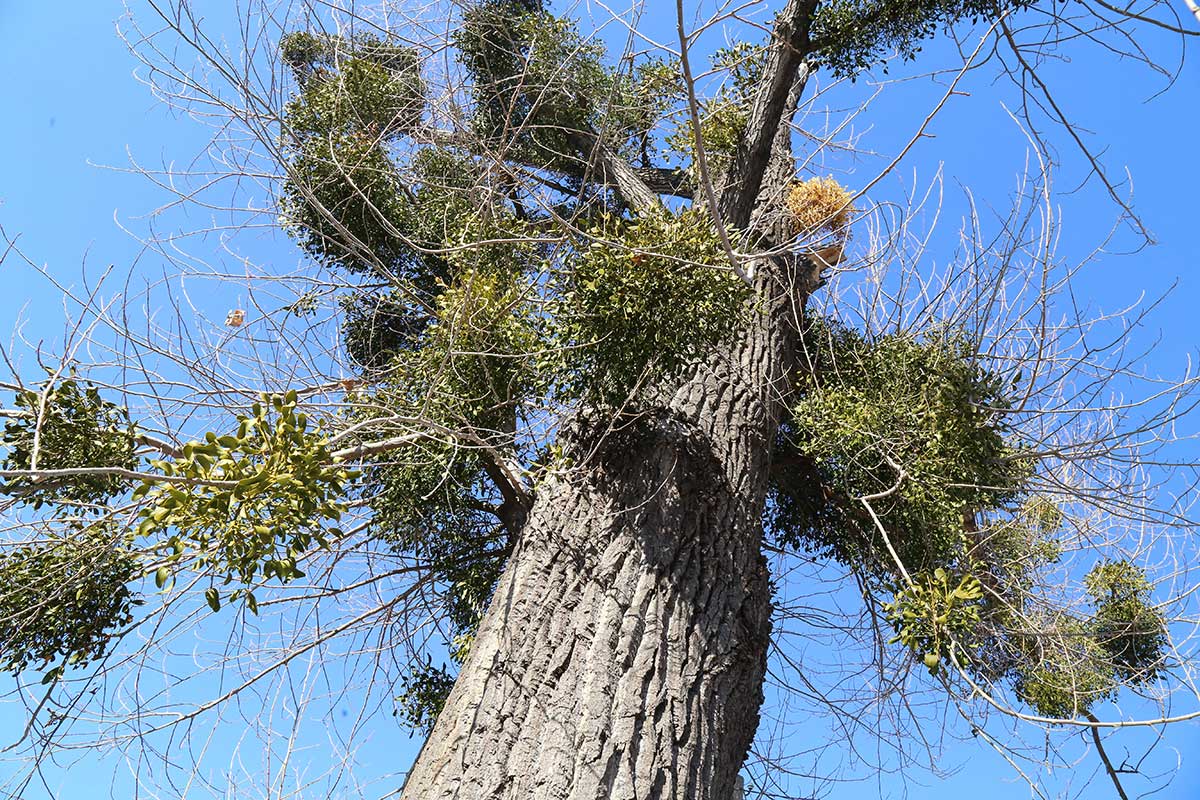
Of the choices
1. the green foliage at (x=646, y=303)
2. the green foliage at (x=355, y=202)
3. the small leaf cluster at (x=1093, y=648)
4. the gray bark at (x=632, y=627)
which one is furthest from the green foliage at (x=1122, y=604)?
the green foliage at (x=355, y=202)

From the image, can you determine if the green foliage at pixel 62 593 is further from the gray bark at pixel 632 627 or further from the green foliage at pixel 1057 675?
the green foliage at pixel 1057 675

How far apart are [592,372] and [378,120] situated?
2591 mm

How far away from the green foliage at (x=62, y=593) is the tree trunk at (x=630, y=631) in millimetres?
1298

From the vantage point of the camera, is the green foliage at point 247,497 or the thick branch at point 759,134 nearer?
the green foliage at point 247,497

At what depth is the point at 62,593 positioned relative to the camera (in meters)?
2.95

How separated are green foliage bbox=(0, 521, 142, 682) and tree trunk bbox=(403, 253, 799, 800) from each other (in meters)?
1.30

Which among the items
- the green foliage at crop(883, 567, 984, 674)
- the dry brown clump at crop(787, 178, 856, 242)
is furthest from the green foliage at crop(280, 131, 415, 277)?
the green foliage at crop(883, 567, 984, 674)

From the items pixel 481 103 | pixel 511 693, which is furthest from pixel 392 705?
pixel 481 103

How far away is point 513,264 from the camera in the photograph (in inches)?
154

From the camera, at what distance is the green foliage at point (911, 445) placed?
12.6ft

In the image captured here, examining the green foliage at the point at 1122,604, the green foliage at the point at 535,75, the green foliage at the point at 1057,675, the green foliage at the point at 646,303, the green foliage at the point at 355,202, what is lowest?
the green foliage at the point at 646,303

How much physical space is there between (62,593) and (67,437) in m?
0.55

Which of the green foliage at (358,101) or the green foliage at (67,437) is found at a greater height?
the green foliage at (358,101)

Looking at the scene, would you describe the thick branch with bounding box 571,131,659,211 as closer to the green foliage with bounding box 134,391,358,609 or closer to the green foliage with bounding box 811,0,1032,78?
the green foliage with bounding box 811,0,1032,78
